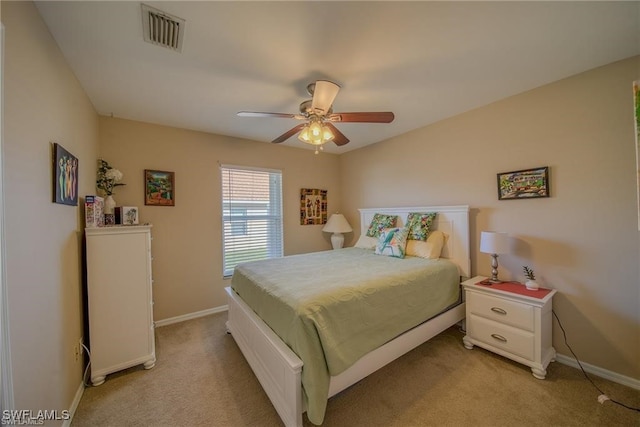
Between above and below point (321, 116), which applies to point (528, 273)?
below

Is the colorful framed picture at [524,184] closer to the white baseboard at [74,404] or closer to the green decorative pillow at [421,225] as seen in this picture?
the green decorative pillow at [421,225]

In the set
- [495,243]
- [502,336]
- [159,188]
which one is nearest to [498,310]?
[502,336]

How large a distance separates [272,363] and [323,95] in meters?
1.97

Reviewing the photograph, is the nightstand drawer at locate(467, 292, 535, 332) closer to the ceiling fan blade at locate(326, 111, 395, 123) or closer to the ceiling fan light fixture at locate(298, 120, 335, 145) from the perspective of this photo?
the ceiling fan blade at locate(326, 111, 395, 123)

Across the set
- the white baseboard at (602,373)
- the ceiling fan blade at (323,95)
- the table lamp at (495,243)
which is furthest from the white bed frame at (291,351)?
the ceiling fan blade at (323,95)

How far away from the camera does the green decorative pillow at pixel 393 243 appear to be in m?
2.81

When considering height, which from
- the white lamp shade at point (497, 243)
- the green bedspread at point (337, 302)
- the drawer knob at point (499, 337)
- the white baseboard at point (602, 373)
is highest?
the white lamp shade at point (497, 243)

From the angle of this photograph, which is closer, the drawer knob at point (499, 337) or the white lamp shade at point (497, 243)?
the drawer knob at point (499, 337)

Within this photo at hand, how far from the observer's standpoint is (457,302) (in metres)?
2.56

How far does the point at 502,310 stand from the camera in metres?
2.08

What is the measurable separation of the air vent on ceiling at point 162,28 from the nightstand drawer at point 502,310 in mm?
3119

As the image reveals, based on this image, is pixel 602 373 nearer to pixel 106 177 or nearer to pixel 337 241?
pixel 337 241

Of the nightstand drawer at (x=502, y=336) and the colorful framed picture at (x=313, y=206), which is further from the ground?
the colorful framed picture at (x=313, y=206)

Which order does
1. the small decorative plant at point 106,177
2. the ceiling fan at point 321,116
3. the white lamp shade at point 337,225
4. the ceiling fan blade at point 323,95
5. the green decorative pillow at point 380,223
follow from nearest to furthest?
the ceiling fan blade at point 323,95
the ceiling fan at point 321,116
the small decorative plant at point 106,177
the green decorative pillow at point 380,223
the white lamp shade at point 337,225
